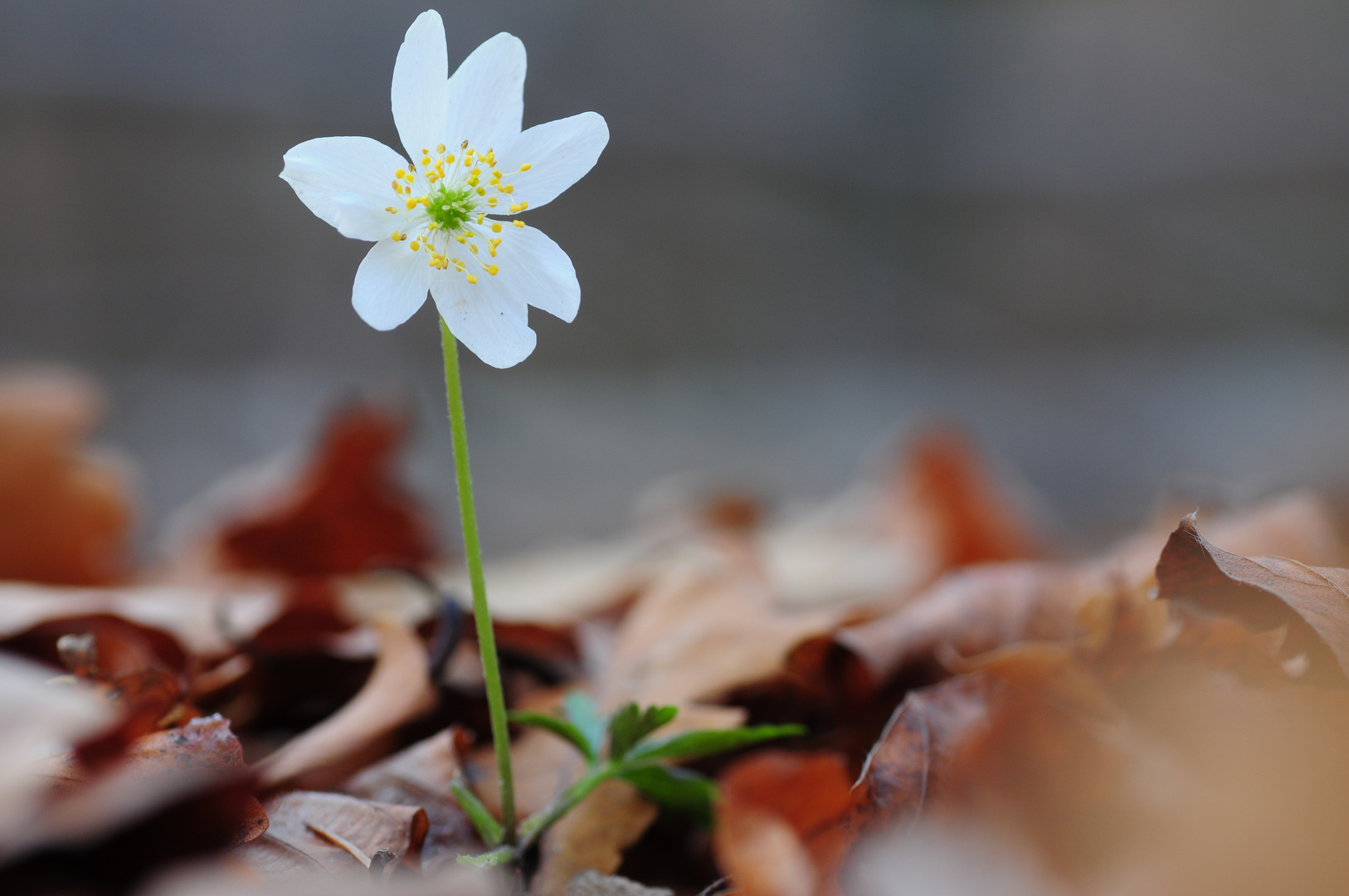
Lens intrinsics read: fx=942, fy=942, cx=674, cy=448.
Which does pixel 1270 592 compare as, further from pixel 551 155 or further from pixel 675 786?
pixel 551 155

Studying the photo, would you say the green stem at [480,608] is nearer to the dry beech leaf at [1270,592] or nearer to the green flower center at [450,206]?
the green flower center at [450,206]

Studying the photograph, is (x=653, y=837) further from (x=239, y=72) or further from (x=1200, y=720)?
(x=239, y=72)

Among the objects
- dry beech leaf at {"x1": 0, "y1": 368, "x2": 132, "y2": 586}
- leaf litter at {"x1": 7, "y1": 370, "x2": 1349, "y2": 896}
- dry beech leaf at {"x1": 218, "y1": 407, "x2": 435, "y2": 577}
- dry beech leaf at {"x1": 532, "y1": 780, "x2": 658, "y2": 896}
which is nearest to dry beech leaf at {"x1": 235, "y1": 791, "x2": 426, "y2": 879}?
leaf litter at {"x1": 7, "y1": 370, "x2": 1349, "y2": 896}

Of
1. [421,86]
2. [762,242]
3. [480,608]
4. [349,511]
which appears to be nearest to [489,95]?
[421,86]

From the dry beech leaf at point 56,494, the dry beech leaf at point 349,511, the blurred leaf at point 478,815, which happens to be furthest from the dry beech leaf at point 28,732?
the dry beech leaf at point 349,511

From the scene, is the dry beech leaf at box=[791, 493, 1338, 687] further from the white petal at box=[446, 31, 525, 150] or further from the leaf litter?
the white petal at box=[446, 31, 525, 150]

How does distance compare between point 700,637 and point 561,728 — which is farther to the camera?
point 700,637
